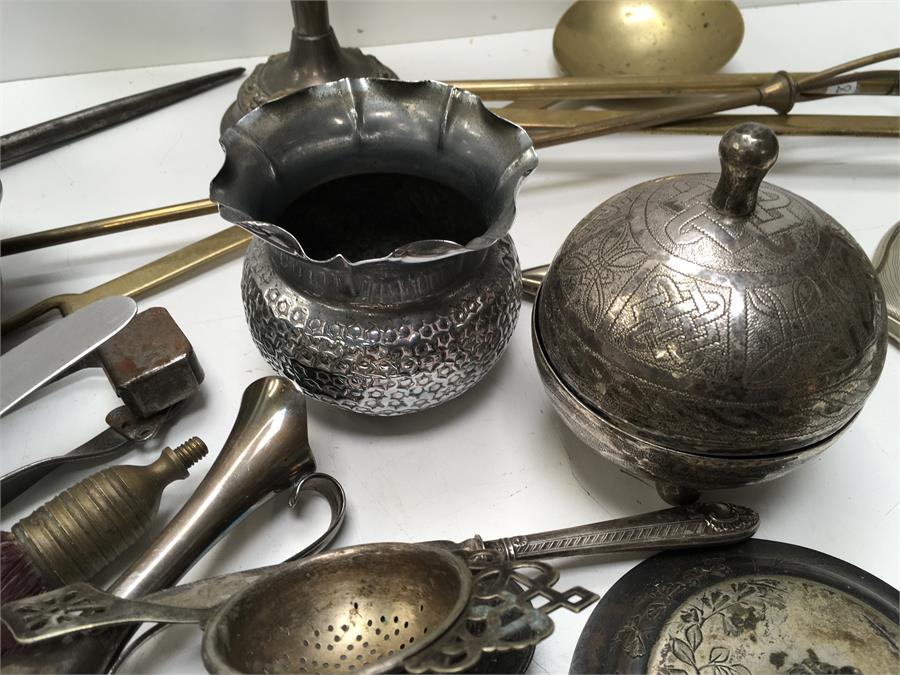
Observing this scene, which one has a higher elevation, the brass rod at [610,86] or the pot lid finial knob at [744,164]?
the pot lid finial knob at [744,164]

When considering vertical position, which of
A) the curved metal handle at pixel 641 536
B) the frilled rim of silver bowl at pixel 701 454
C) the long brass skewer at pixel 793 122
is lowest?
the curved metal handle at pixel 641 536

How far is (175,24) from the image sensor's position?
133 centimetres

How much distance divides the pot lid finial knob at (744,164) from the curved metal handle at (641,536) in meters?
0.26

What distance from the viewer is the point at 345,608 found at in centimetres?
60

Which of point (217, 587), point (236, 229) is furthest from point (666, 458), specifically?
point (236, 229)

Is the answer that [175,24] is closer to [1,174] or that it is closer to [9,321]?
[1,174]

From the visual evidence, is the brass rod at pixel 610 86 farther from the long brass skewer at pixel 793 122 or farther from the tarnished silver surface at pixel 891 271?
the tarnished silver surface at pixel 891 271

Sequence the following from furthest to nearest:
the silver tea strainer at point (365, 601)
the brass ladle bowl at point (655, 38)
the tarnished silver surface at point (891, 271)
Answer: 1. the brass ladle bowl at point (655, 38)
2. the tarnished silver surface at point (891, 271)
3. the silver tea strainer at point (365, 601)

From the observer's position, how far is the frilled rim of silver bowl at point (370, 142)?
70 centimetres

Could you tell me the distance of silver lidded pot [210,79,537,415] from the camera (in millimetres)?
650

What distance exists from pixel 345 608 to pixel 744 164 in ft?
1.51

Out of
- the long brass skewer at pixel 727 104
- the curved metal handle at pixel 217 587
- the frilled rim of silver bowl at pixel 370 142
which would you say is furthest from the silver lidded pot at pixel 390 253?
the long brass skewer at pixel 727 104

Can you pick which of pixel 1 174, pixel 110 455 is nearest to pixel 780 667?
pixel 110 455

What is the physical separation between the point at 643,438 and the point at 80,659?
1.49 ft
